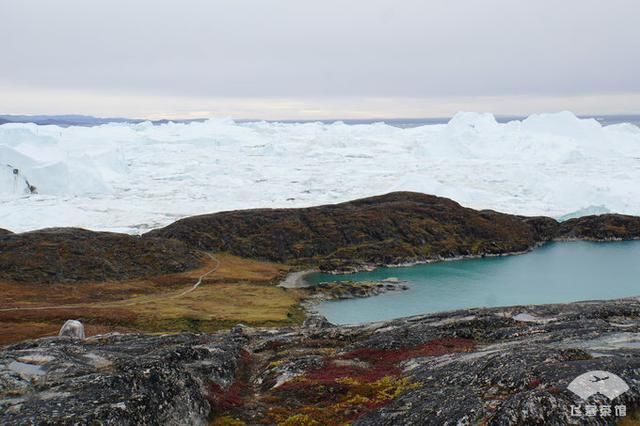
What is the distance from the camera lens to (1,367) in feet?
66.9

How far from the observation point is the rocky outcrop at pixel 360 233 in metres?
143

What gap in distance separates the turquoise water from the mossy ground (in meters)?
12.4

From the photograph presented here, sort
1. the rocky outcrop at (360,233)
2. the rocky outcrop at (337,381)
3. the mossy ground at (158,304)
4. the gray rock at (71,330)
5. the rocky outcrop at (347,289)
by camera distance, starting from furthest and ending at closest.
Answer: the rocky outcrop at (360,233) → the rocky outcrop at (347,289) → the mossy ground at (158,304) → the gray rock at (71,330) → the rocky outcrop at (337,381)

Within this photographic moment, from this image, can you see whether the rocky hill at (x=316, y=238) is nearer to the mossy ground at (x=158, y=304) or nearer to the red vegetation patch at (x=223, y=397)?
the mossy ground at (x=158, y=304)

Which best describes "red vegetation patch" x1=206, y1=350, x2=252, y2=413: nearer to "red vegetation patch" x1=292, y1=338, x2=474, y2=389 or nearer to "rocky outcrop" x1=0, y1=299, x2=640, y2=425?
"rocky outcrop" x1=0, y1=299, x2=640, y2=425

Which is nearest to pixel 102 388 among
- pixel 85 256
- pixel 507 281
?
pixel 507 281

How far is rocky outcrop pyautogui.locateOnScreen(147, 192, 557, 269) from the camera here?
470ft

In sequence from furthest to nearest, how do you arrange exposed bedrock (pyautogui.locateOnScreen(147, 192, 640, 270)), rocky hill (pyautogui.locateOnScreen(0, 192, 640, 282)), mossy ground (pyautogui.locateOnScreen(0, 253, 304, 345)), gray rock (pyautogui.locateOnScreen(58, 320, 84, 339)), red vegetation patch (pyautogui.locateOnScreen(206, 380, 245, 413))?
1. exposed bedrock (pyautogui.locateOnScreen(147, 192, 640, 270))
2. rocky hill (pyautogui.locateOnScreen(0, 192, 640, 282))
3. mossy ground (pyautogui.locateOnScreen(0, 253, 304, 345))
4. gray rock (pyautogui.locateOnScreen(58, 320, 84, 339))
5. red vegetation patch (pyautogui.locateOnScreen(206, 380, 245, 413))

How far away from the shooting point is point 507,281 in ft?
383

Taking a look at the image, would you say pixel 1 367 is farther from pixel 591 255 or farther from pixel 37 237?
pixel 591 255

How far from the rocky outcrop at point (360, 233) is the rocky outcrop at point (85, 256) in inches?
692

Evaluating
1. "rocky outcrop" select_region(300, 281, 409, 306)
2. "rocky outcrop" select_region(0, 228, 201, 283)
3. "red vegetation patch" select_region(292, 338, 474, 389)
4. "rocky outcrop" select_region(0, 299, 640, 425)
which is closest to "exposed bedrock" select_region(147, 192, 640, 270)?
"rocky outcrop" select_region(0, 228, 201, 283)

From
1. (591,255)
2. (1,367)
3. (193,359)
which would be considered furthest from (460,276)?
(1,367)

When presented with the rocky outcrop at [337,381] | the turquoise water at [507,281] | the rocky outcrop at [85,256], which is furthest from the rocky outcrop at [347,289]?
the rocky outcrop at [337,381]
